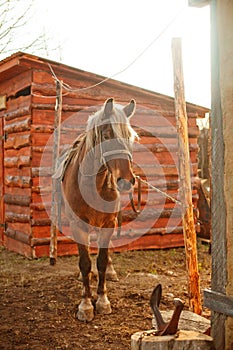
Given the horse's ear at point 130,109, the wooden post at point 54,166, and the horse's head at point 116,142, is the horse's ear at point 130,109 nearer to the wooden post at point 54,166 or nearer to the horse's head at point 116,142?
the horse's head at point 116,142

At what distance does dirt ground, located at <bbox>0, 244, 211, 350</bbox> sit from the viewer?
492 centimetres

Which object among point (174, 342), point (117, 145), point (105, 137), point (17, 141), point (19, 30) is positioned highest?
point (19, 30)

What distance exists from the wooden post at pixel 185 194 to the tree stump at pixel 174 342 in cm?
271

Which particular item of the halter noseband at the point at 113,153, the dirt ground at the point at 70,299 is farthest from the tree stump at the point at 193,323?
the halter noseband at the point at 113,153

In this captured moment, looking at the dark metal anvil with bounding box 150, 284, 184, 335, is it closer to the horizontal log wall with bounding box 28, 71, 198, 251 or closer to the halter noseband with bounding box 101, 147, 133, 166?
the halter noseband with bounding box 101, 147, 133, 166

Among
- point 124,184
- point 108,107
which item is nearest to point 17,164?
point 108,107

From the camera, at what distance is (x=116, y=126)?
16.6 ft

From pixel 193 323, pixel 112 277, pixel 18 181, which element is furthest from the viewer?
pixel 18 181

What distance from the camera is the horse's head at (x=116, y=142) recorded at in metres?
4.94

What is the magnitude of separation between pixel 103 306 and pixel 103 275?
0.42m

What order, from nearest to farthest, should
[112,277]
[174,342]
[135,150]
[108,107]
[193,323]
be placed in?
1. [174,342]
2. [193,323]
3. [108,107]
4. [112,277]
5. [135,150]

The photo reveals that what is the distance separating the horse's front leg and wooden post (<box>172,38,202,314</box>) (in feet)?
3.65

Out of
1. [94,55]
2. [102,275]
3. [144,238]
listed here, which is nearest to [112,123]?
[102,275]

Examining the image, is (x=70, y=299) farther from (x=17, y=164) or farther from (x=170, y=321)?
(x=17, y=164)
